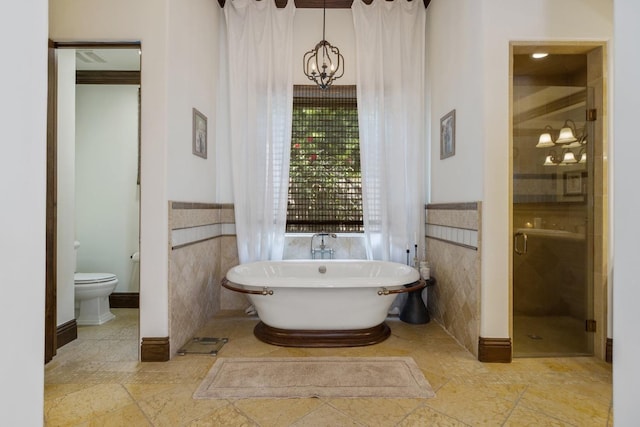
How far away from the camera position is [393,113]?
3.37 metres

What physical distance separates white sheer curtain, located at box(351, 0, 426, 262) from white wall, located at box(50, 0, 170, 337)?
1.84 m

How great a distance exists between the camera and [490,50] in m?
2.35

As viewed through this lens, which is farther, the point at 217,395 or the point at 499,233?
the point at 499,233

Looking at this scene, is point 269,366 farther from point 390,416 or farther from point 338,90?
point 338,90

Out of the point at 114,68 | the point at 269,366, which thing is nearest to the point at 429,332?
the point at 269,366

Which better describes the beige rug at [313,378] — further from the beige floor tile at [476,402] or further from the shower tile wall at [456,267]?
the shower tile wall at [456,267]

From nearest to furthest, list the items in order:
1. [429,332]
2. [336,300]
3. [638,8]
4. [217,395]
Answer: [638,8]
[217,395]
[336,300]
[429,332]

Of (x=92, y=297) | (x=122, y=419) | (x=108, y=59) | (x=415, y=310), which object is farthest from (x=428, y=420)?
(x=108, y=59)

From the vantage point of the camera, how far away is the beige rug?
197 cm

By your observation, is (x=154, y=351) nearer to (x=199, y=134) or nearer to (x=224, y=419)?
(x=224, y=419)

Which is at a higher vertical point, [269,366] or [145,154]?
[145,154]

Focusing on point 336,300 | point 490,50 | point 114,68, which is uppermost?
point 114,68

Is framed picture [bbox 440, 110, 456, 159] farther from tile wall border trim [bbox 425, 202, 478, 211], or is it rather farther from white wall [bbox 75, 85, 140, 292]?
white wall [bbox 75, 85, 140, 292]

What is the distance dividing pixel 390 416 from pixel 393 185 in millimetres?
2121
